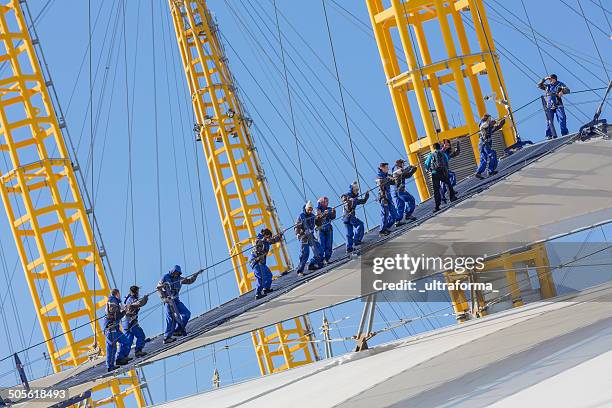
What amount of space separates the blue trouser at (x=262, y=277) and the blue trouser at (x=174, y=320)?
6.33 feet

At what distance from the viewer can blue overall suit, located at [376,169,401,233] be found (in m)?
28.0

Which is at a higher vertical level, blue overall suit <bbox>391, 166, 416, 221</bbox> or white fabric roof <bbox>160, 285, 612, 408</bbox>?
blue overall suit <bbox>391, 166, 416, 221</bbox>

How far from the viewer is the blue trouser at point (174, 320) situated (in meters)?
29.3

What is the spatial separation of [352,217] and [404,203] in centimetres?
129

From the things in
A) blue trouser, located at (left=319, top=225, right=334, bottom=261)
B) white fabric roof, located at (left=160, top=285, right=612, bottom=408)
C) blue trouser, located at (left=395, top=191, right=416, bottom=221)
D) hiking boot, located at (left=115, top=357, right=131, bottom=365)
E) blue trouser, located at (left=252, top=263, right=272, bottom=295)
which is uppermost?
blue trouser, located at (left=395, top=191, right=416, bottom=221)

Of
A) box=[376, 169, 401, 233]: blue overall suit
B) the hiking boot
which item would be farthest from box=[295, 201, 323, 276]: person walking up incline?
the hiking boot

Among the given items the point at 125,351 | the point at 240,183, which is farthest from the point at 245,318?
the point at 240,183

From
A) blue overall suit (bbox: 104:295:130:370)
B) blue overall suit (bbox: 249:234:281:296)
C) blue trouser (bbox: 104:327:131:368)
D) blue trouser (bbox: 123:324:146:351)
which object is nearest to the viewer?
blue overall suit (bbox: 249:234:281:296)

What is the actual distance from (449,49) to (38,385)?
1655 centimetres

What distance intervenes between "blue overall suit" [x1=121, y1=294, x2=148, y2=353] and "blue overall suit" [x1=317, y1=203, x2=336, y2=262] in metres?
4.48

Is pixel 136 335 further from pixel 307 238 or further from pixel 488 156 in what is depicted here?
pixel 488 156

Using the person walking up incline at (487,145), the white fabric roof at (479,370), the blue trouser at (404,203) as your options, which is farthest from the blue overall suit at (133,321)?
the person walking up incline at (487,145)

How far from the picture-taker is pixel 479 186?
27.7 m

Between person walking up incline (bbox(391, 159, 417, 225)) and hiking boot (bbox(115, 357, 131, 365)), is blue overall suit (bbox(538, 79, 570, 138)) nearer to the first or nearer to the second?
person walking up incline (bbox(391, 159, 417, 225))
